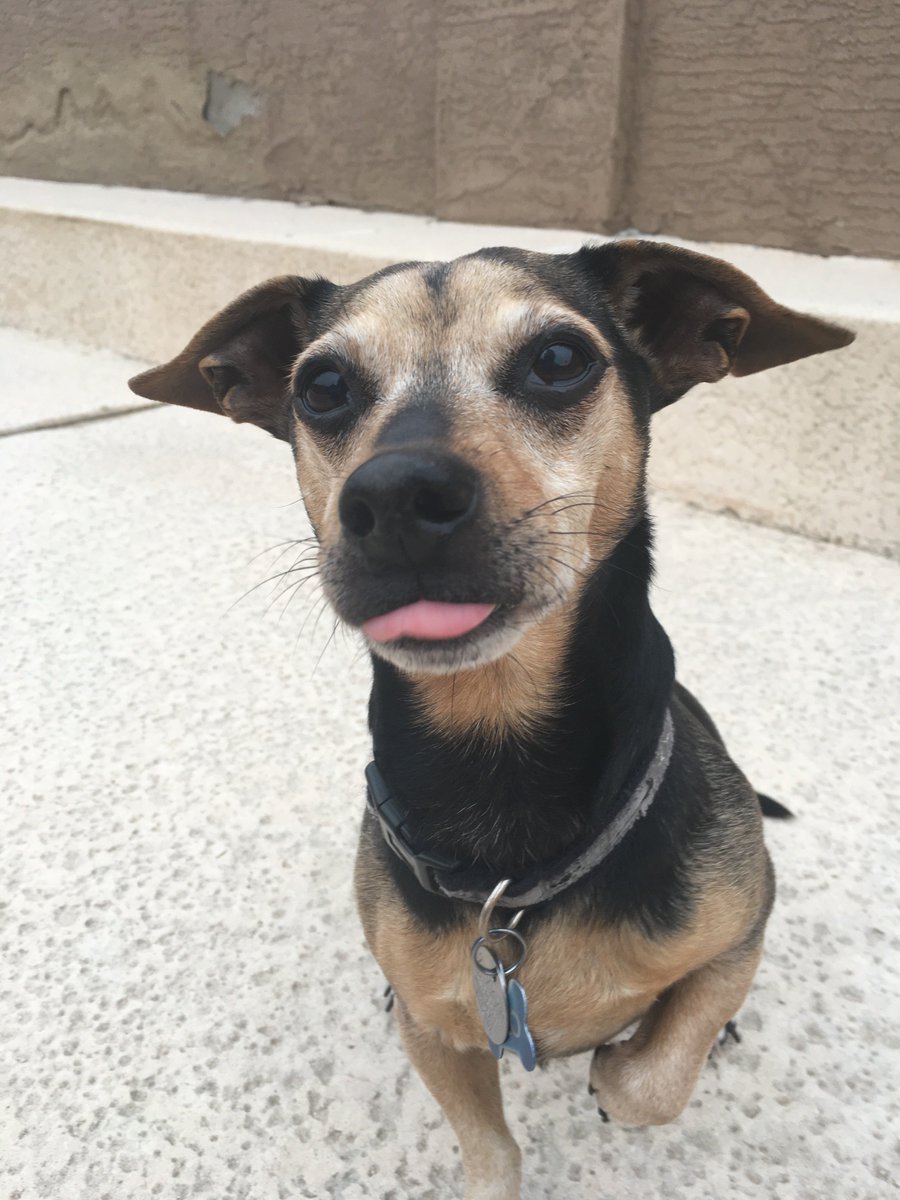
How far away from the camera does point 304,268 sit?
4.86 m

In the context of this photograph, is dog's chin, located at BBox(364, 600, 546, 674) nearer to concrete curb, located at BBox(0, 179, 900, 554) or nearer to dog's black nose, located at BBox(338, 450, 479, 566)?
dog's black nose, located at BBox(338, 450, 479, 566)

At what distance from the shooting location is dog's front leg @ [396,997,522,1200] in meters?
1.56

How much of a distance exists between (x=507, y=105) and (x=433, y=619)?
424 cm

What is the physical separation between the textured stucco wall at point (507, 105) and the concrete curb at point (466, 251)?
0.63 ft

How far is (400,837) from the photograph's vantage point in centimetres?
154

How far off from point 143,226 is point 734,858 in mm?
5439

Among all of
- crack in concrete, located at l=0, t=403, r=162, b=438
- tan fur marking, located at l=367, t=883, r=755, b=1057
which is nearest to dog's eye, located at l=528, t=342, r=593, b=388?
tan fur marking, located at l=367, t=883, r=755, b=1057

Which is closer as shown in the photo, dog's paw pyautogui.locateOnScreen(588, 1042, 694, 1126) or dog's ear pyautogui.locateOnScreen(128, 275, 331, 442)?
dog's paw pyautogui.locateOnScreen(588, 1042, 694, 1126)

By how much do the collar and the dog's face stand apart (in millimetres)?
347

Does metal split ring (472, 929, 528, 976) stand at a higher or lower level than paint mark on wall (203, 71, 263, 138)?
lower

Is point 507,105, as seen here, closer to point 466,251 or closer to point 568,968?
point 466,251

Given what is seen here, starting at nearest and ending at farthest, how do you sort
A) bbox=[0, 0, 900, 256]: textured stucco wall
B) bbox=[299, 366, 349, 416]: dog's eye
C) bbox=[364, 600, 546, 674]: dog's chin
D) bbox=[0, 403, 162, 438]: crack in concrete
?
bbox=[364, 600, 546, 674]: dog's chin → bbox=[299, 366, 349, 416]: dog's eye → bbox=[0, 0, 900, 256]: textured stucco wall → bbox=[0, 403, 162, 438]: crack in concrete

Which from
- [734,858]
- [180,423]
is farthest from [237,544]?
[734,858]

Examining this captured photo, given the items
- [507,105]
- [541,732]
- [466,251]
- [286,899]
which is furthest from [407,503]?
[507,105]
